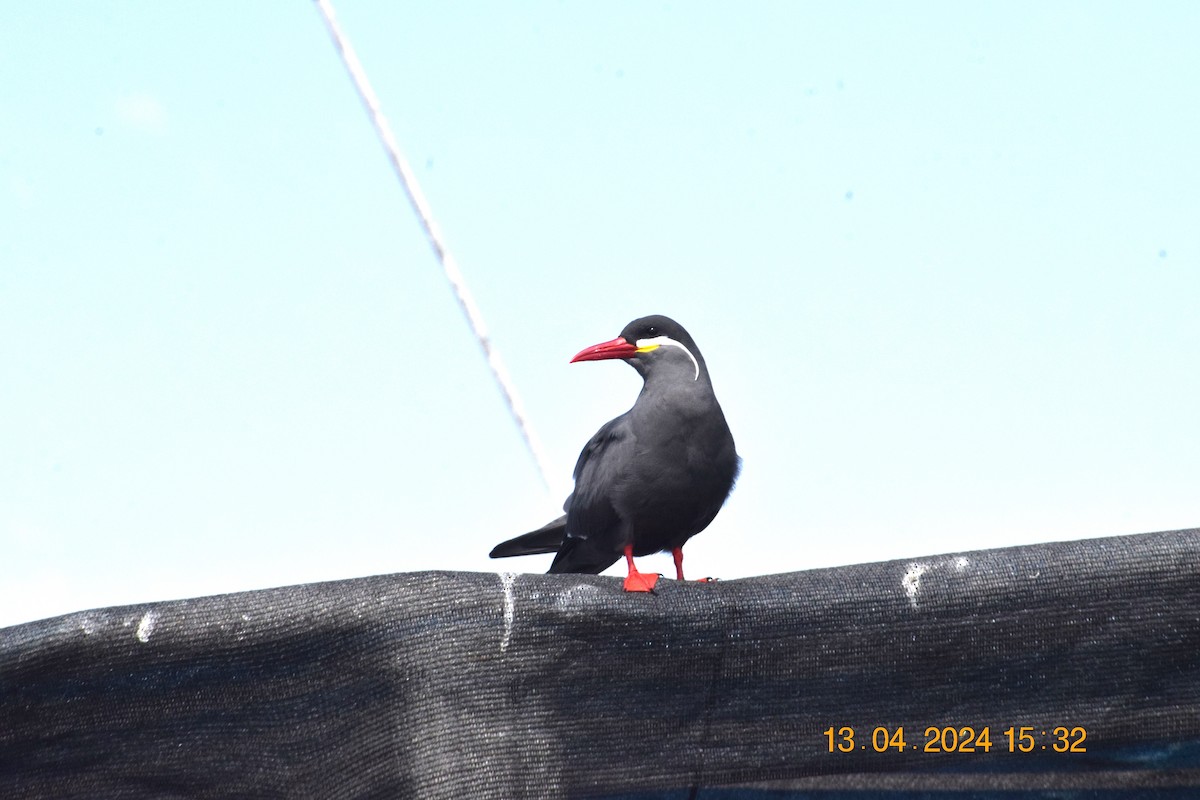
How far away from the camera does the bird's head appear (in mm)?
3576

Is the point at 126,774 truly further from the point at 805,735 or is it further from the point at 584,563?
the point at 584,563

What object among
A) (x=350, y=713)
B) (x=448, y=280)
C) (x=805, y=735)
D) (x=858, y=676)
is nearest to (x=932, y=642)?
(x=858, y=676)

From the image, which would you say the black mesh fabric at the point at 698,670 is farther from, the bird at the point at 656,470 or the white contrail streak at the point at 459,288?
the white contrail streak at the point at 459,288

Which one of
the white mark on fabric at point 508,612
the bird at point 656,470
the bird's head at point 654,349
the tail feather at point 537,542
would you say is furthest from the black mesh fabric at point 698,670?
the tail feather at point 537,542

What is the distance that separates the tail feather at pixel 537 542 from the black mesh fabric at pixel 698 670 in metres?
1.93

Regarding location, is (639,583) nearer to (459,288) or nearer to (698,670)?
(698,670)

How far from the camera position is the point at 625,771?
1738 mm

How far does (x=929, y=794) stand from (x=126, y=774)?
128 centimetres

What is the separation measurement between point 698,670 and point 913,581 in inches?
14.0

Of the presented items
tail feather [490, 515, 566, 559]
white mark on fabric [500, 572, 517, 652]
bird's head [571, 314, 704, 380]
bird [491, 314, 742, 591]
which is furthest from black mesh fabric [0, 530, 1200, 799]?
tail feather [490, 515, 566, 559]

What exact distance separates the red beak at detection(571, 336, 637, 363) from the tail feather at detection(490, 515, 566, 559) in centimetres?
53

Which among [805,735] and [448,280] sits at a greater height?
[448,280]

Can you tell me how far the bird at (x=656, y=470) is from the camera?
10.8 feet

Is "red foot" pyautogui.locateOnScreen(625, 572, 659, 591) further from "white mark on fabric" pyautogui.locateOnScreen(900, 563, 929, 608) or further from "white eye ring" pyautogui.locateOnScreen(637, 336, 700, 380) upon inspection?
"white eye ring" pyautogui.locateOnScreen(637, 336, 700, 380)
